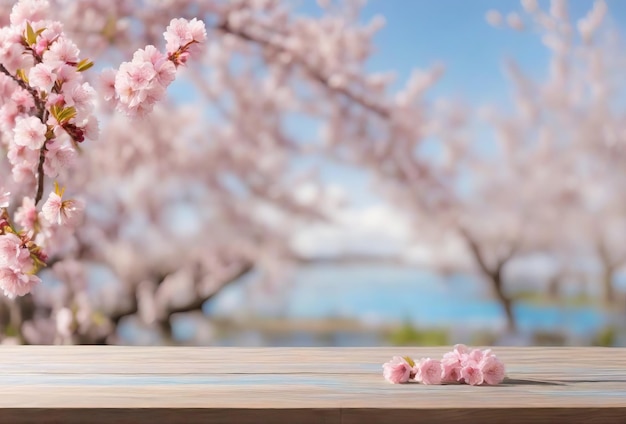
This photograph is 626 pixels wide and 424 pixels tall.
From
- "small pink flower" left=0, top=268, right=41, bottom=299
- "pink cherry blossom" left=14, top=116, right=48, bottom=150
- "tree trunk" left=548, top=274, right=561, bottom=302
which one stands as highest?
"tree trunk" left=548, top=274, right=561, bottom=302

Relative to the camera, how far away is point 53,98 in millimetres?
1221

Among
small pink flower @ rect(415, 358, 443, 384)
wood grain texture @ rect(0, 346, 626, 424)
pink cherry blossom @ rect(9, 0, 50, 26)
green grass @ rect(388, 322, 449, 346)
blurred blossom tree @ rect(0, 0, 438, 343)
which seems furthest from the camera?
blurred blossom tree @ rect(0, 0, 438, 343)

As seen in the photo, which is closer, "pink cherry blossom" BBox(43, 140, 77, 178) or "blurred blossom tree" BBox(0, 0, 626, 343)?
"pink cherry blossom" BBox(43, 140, 77, 178)

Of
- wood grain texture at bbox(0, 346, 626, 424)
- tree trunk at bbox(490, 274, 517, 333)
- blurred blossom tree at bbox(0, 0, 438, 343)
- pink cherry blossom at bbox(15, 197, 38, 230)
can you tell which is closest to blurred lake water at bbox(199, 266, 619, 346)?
tree trunk at bbox(490, 274, 517, 333)

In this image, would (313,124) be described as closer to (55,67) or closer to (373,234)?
(373,234)

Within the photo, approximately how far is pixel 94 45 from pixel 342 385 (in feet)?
6.66

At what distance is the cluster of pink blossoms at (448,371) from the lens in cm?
118

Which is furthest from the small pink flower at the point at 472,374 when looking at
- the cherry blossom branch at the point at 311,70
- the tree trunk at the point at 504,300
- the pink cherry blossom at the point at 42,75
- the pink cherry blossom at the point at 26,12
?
the cherry blossom branch at the point at 311,70

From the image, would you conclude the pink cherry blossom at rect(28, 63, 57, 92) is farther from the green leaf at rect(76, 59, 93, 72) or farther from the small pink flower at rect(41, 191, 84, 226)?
the small pink flower at rect(41, 191, 84, 226)

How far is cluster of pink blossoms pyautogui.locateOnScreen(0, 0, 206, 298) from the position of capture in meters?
1.21

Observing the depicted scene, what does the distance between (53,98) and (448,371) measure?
0.70 metres

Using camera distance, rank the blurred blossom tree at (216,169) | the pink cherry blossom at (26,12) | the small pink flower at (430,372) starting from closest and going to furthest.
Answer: the small pink flower at (430,372), the pink cherry blossom at (26,12), the blurred blossom tree at (216,169)

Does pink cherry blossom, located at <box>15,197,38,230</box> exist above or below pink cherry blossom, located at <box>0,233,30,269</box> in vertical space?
above

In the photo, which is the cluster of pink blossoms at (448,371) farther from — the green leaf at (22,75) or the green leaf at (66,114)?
the green leaf at (22,75)
